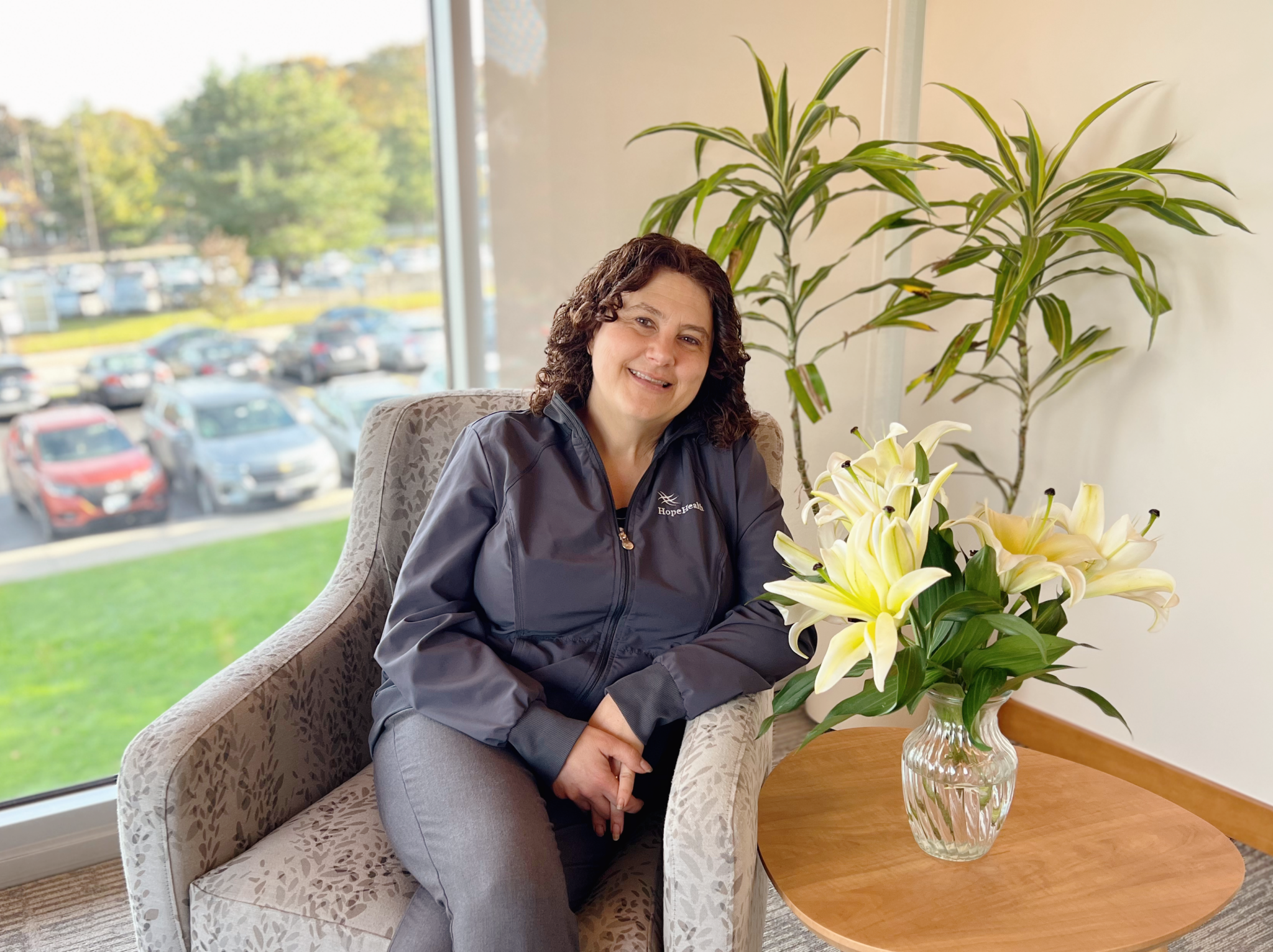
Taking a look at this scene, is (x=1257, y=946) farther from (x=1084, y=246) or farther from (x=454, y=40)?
(x=454, y=40)

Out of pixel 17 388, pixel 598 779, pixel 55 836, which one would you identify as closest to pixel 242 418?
pixel 17 388

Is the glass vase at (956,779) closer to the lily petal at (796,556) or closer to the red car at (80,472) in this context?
the lily petal at (796,556)

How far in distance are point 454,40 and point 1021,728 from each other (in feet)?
7.54

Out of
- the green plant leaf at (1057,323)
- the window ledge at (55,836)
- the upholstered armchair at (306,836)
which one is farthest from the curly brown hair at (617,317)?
the window ledge at (55,836)

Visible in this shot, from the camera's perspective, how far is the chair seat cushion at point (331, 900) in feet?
3.92

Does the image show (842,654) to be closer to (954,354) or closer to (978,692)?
(978,692)

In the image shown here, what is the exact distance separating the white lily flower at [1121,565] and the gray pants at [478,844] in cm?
72

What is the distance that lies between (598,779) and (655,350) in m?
0.64

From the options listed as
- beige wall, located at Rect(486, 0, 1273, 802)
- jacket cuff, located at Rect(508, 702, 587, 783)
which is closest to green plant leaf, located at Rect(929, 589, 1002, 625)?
jacket cuff, located at Rect(508, 702, 587, 783)

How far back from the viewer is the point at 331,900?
4.00ft

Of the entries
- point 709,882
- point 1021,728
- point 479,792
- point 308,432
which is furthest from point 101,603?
point 1021,728

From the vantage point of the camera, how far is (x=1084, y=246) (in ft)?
7.89

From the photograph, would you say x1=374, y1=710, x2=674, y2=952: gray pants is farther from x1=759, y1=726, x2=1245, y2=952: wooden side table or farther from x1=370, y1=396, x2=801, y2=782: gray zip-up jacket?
x1=759, y1=726, x2=1245, y2=952: wooden side table

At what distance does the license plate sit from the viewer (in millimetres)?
2260
